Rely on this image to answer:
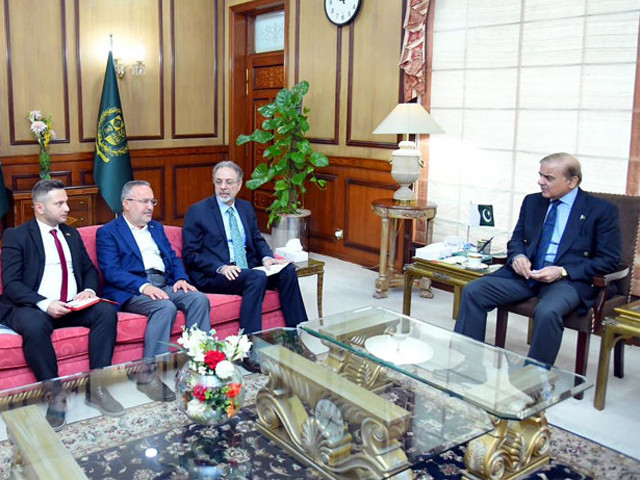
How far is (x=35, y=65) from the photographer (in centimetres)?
621

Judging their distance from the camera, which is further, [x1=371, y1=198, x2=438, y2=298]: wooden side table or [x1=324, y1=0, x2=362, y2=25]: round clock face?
[x1=324, y1=0, x2=362, y2=25]: round clock face

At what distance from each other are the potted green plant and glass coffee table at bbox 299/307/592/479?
3.08m

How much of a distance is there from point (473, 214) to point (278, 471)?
8.15ft

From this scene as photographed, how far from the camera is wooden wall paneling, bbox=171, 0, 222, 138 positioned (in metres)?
7.23

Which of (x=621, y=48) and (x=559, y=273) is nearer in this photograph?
(x=559, y=273)

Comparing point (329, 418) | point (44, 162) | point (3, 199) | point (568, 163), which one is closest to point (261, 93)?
point (44, 162)

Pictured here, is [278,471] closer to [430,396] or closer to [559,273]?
[430,396]

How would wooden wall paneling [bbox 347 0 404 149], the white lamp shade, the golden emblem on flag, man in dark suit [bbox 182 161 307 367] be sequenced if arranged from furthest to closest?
the golden emblem on flag, wooden wall paneling [bbox 347 0 404 149], the white lamp shade, man in dark suit [bbox 182 161 307 367]

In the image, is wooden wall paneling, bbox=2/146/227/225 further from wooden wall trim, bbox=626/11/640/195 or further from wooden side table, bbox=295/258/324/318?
wooden wall trim, bbox=626/11/640/195

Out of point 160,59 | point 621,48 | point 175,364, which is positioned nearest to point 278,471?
point 175,364

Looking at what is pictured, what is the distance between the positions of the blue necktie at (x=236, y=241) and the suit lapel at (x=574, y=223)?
1823 millimetres

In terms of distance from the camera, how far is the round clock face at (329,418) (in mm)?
2341

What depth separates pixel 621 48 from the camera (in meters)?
4.14

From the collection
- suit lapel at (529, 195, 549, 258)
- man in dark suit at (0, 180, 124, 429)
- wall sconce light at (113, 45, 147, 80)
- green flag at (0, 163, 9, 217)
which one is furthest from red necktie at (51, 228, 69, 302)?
wall sconce light at (113, 45, 147, 80)
